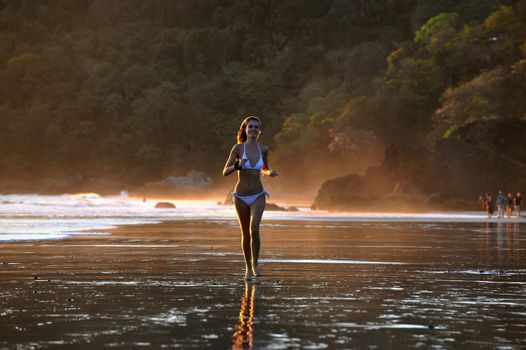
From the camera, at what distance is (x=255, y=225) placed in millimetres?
12070

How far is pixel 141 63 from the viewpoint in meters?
151

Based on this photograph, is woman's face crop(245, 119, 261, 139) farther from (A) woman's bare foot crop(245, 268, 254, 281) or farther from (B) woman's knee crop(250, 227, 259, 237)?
(A) woman's bare foot crop(245, 268, 254, 281)

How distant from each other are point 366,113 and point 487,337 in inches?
3315

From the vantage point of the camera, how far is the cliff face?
53.0 meters

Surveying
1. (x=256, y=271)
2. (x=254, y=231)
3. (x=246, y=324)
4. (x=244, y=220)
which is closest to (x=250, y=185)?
(x=244, y=220)

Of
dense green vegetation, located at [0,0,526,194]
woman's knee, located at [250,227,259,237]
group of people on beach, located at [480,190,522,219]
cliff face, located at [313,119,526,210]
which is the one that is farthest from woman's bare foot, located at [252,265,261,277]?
dense green vegetation, located at [0,0,526,194]

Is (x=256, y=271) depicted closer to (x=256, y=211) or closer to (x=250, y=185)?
(x=256, y=211)

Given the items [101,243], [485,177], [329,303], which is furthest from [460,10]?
[329,303]

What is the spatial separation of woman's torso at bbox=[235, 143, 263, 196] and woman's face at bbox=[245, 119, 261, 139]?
127 millimetres

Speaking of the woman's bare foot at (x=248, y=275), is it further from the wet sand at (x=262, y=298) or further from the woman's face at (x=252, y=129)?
the woman's face at (x=252, y=129)

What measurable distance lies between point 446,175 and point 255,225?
149ft

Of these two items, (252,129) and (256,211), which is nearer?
(256,211)

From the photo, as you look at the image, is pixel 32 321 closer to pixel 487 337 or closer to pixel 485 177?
pixel 487 337

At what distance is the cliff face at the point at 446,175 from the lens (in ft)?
174
